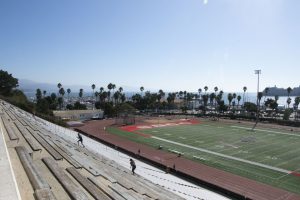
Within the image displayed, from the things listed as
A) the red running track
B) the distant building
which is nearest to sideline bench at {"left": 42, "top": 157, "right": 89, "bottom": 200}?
the red running track

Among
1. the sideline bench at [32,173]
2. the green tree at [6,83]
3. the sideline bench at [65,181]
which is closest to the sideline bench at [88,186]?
the sideline bench at [65,181]

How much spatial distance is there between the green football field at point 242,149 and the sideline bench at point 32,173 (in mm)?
20101

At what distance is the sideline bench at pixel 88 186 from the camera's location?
9852 mm

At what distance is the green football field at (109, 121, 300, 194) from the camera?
26.5 metres

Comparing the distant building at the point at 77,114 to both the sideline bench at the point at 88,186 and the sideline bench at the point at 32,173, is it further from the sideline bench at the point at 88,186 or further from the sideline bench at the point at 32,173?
the sideline bench at the point at 88,186

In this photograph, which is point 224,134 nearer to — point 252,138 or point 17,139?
point 252,138

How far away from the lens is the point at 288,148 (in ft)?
122

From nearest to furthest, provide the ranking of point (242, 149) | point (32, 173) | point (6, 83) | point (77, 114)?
point (32, 173) < point (242, 149) < point (77, 114) < point (6, 83)

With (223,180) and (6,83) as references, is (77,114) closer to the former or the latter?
(6,83)

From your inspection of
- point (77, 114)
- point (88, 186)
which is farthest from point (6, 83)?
point (88, 186)

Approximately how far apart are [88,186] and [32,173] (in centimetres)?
246

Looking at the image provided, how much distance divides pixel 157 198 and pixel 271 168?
2015cm

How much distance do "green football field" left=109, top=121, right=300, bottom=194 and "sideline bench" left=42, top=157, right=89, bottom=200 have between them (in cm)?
1909

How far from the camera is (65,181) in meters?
10.9
